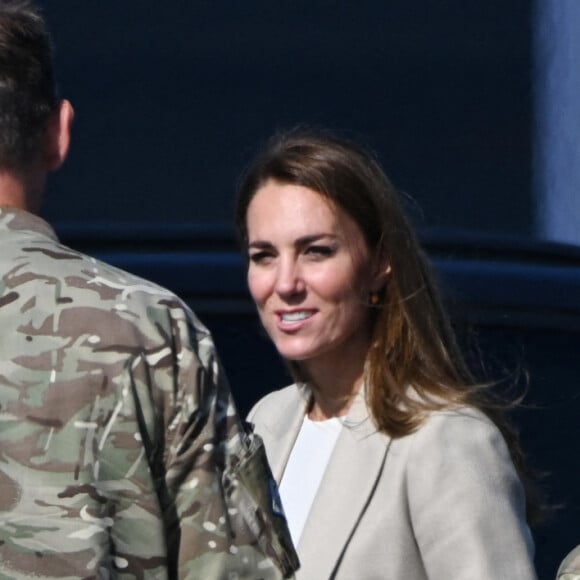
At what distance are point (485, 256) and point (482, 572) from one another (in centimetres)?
89

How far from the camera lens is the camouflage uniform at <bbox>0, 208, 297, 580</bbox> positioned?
7.04ft

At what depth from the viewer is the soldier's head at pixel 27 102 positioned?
2.23 meters

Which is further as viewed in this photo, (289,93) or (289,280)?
(289,93)

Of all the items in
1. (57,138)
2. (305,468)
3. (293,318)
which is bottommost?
(305,468)

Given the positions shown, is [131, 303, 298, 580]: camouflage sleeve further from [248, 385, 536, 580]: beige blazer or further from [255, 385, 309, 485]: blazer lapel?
[255, 385, 309, 485]: blazer lapel

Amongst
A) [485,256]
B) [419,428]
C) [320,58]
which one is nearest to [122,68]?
[320,58]

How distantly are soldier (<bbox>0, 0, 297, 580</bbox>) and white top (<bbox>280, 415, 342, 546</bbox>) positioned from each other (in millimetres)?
734

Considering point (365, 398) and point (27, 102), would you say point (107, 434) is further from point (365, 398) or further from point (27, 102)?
point (365, 398)

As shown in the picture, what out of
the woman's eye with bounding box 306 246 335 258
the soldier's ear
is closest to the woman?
the woman's eye with bounding box 306 246 335 258

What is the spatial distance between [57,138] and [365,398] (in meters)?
0.95

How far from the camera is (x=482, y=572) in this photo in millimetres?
2736

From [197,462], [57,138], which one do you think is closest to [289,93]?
[57,138]

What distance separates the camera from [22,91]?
224cm

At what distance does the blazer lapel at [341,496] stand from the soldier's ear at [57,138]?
90cm
